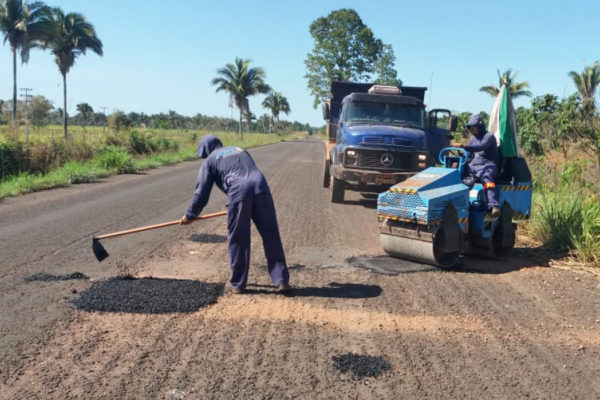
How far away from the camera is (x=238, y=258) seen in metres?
5.02

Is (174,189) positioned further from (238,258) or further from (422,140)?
(238,258)

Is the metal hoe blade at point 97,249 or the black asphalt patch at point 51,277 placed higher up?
the metal hoe blade at point 97,249

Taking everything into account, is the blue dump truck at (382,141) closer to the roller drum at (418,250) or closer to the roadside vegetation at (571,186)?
the roadside vegetation at (571,186)

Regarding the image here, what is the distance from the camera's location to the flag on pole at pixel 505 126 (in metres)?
6.88

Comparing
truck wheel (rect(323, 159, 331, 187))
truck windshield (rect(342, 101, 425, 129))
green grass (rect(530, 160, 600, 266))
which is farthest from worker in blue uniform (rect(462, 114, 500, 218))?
truck wheel (rect(323, 159, 331, 187))

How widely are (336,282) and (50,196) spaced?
9094 mm

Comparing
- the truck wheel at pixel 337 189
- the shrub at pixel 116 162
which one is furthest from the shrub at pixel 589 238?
A: the shrub at pixel 116 162

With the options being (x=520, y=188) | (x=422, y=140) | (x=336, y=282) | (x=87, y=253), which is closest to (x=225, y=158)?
(x=336, y=282)

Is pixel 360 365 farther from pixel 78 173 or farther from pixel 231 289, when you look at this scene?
pixel 78 173

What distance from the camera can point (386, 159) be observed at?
34.7 feet

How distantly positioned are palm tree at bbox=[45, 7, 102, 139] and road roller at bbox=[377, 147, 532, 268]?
104 ft

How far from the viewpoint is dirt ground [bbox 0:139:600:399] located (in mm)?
3283

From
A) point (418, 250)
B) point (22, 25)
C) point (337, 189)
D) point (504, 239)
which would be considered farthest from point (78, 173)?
point (22, 25)

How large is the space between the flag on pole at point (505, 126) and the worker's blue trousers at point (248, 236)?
12.0 feet
